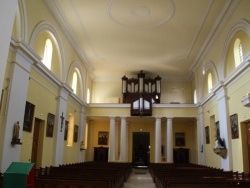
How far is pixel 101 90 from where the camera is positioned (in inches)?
816

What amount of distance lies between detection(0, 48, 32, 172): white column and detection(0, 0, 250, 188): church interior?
3cm

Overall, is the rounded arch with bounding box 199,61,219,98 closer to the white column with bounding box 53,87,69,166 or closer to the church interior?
the church interior

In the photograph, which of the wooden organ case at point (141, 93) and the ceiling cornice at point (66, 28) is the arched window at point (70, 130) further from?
the wooden organ case at point (141, 93)

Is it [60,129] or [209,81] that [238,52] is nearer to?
[209,81]

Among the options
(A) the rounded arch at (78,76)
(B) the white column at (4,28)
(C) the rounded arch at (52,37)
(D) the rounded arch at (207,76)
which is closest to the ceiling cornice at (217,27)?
(D) the rounded arch at (207,76)

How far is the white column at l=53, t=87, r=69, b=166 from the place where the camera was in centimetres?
1154

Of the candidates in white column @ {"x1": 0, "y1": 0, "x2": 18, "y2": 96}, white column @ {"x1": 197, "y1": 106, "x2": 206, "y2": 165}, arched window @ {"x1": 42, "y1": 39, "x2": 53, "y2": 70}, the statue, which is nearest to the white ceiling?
arched window @ {"x1": 42, "y1": 39, "x2": 53, "y2": 70}

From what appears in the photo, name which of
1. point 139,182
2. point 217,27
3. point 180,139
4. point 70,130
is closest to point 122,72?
point 70,130

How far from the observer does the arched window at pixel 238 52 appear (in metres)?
10.2

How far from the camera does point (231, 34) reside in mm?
10367

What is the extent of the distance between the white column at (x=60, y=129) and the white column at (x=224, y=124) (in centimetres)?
739

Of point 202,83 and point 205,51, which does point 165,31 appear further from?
point 202,83

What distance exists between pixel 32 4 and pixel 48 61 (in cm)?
291

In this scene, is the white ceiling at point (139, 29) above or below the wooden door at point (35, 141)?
above
